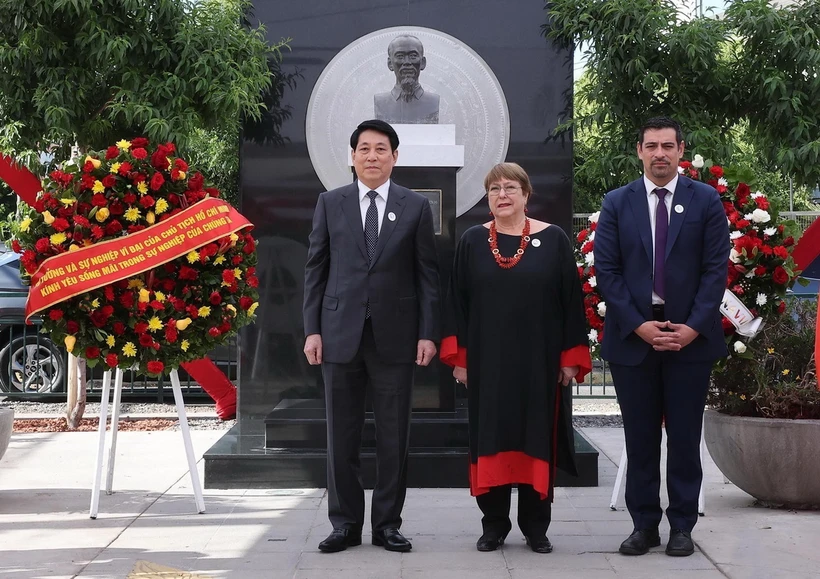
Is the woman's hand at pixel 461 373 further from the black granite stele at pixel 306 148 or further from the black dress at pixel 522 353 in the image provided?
the black granite stele at pixel 306 148

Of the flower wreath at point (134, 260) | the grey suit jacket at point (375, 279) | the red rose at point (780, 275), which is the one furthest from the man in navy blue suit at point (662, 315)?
the flower wreath at point (134, 260)

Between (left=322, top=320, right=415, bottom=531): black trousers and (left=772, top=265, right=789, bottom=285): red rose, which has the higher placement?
(left=772, top=265, right=789, bottom=285): red rose

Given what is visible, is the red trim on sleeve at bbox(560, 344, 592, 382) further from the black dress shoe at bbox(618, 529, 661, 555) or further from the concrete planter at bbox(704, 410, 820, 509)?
the concrete planter at bbox(704, 410, 820, 509)

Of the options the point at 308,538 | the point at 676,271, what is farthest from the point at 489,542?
the point at 676,271

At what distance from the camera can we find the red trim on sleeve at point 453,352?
15.5ft

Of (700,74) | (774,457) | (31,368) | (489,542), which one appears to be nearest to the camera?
(489,542)

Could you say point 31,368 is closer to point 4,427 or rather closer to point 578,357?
point 4,427

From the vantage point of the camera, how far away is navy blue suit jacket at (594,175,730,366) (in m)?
4.50

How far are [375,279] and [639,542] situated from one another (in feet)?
5.41

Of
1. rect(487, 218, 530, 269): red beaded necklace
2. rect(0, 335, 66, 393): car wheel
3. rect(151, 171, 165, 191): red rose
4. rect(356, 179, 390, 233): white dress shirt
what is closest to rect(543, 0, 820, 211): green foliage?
rect(487, 218, 530, 269): red beaded necklace

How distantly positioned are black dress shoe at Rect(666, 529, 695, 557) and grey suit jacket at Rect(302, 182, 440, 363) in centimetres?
137

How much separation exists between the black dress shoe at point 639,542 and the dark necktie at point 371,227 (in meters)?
1.71

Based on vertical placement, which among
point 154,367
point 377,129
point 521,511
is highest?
point 377,129

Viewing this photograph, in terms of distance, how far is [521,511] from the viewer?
15.5 feet
